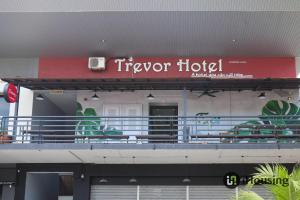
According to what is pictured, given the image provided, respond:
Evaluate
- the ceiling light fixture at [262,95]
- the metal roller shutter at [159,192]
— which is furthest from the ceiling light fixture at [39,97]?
the ceiling light fixture at [262,95]

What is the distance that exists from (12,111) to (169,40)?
703cm

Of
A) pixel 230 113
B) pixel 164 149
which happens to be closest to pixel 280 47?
pixel 230 113

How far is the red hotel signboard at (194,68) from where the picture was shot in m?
19.6

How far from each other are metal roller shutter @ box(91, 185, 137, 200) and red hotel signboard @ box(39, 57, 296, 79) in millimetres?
4514

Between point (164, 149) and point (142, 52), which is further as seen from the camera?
point (142, 52)

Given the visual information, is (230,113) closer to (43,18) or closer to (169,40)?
(169,40)

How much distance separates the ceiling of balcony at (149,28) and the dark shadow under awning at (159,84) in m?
1.55

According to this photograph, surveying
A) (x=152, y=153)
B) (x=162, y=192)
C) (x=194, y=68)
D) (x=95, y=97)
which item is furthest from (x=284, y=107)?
(x=95, y=97)

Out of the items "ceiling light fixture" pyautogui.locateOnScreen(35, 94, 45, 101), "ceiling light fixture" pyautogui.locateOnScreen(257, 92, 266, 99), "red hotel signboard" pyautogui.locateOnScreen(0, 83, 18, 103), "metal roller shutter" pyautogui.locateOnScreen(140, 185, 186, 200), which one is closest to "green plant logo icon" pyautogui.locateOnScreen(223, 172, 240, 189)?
"metal roller shutter" pyautogui.locateOnScreen(140, 185, 186, 200)

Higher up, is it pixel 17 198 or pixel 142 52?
pixel 142 52

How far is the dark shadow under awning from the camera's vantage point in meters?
17.8

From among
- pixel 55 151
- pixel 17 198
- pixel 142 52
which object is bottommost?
pixel 17 198

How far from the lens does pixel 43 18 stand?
56.0 ft

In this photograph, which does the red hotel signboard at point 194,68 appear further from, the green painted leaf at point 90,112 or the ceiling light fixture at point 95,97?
the green painted leaf at point 90,112
